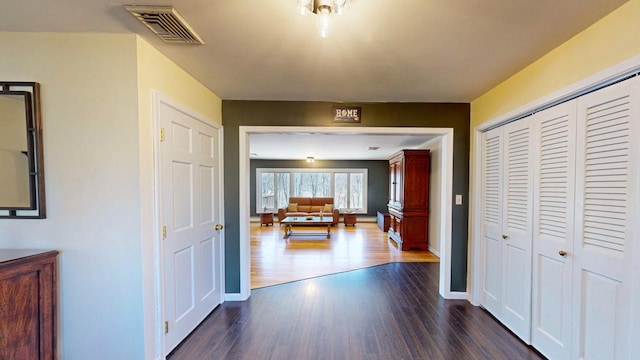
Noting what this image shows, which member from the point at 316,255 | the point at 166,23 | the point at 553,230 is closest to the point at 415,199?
the point at 316,255

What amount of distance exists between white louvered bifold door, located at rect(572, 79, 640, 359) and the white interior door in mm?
2816

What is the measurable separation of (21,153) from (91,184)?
44cm

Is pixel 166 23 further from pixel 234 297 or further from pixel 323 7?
→ pixel 234 297

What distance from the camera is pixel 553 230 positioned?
73.9 inches

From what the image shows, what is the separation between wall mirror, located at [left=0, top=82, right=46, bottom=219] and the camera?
160 cm

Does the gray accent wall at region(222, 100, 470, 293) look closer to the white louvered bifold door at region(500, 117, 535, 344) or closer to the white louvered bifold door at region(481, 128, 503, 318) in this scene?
the white louvered bifold door at region(481, 128, 503, 318)

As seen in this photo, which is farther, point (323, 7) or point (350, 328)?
point (350, 328)

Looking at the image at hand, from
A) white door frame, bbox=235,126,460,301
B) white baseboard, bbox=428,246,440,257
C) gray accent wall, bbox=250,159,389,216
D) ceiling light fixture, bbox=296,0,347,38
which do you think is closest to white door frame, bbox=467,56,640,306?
white door frame, bbox=235,126,460,301

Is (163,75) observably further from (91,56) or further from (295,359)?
(295,359)

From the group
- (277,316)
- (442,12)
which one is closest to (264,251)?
(277,316)

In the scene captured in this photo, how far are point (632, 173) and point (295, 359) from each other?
2378 millimetres

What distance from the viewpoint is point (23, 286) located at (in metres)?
1.43

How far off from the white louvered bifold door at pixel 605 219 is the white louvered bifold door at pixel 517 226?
43cm

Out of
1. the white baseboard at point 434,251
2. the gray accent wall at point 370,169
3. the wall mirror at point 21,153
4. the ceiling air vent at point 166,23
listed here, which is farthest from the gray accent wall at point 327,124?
the gray accent wall at point 370,169
